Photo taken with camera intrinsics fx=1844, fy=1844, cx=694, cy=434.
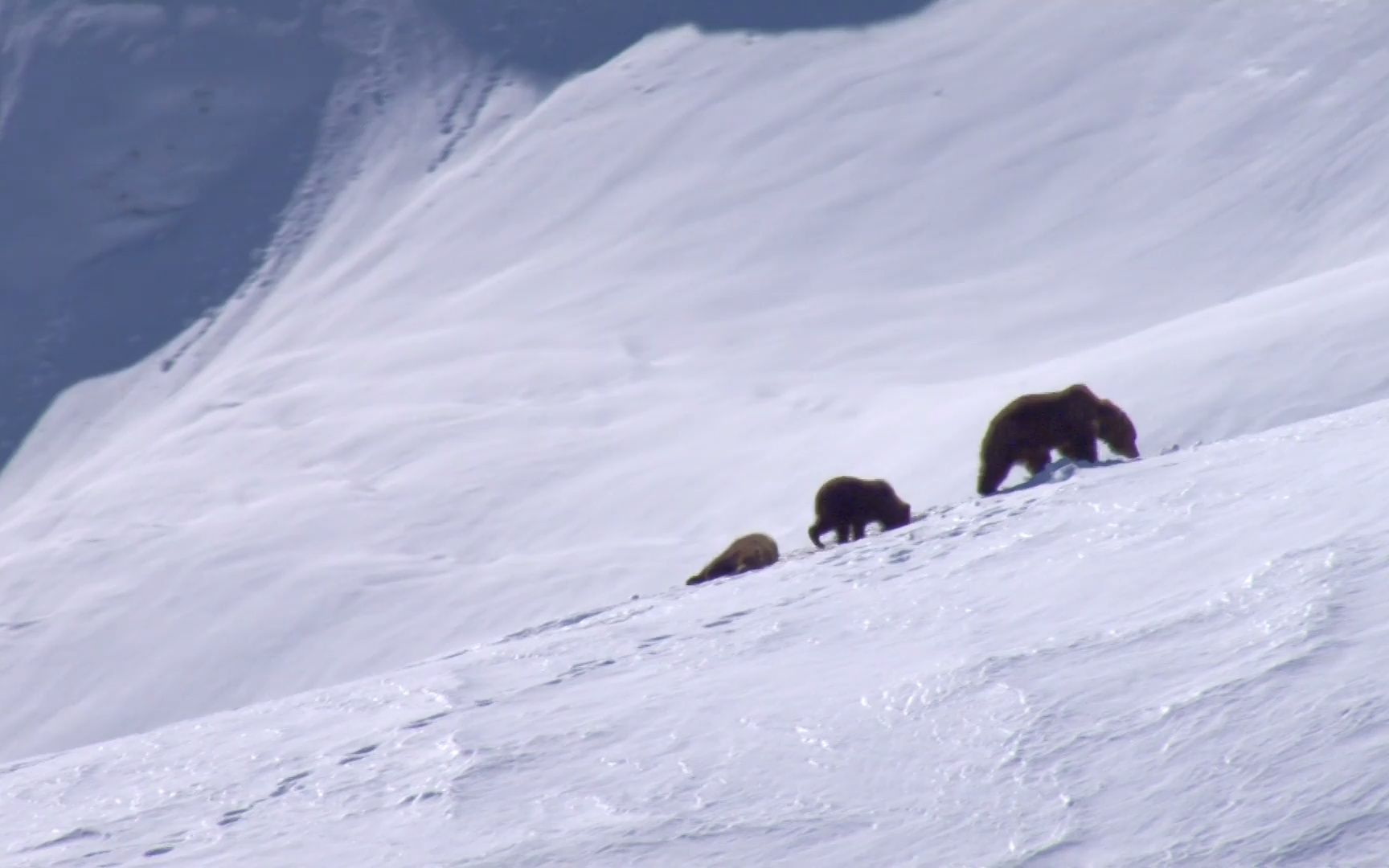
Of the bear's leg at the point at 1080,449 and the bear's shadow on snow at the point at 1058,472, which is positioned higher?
the bear's leg at the point at 1080,449

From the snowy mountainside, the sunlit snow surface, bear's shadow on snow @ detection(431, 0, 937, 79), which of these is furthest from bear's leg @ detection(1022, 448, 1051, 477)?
bear's shadow on snow @ detection(431, 0, 937, 79)

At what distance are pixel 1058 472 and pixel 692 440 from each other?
9.98 meters

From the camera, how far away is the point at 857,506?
32.7 ft

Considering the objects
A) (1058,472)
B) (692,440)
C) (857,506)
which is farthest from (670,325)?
(1058,472)

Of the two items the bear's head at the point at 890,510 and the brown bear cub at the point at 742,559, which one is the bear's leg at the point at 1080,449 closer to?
the bear's head at the point at 890,510

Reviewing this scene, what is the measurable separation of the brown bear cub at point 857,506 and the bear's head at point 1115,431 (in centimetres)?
112

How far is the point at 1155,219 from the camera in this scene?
23234mm

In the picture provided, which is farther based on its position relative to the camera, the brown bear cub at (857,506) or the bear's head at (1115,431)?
the brown bear cub at (857,506)

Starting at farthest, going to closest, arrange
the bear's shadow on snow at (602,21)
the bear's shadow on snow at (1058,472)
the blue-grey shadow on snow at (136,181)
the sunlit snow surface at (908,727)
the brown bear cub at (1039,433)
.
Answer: the bear's shadow on snow at (602,21) < the blue-grey shadow on snow at (136,181) < the brown bear cub at (1039,433) < the bear's shadow on snow at (1058,472) < the sunlit snow surface at (908,727)

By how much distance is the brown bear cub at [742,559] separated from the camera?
9.85 m

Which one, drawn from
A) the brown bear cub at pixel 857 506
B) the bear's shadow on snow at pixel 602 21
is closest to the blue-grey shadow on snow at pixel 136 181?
the bear's shadow on snow at pixel 602 21

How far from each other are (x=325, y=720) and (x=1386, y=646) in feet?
12.9

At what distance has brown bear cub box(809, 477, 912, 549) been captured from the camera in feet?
32.6

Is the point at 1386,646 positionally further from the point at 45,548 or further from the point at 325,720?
the point at 45,548
